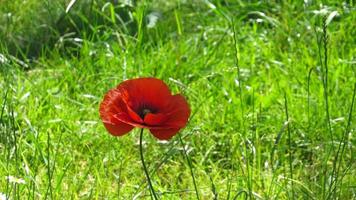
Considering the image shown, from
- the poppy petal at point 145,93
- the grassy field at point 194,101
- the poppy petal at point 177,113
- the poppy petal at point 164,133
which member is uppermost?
the poppy petal at point 145,93

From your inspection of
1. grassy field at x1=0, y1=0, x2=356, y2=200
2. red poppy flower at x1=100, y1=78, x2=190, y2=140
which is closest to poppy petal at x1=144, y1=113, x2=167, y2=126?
red poppy flower at x1=100, y1=78, x2=190, y2=140

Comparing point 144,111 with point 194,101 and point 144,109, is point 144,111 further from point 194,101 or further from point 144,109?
point 194,101

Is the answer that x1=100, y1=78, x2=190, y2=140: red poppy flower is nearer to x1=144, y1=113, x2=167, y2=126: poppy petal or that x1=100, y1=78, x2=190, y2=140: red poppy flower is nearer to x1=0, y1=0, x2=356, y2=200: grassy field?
x1=144, y1=113, x2=167, y2=126: poppy petal

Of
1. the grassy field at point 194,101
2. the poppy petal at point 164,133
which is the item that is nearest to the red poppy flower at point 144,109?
the poppy petal at point 164,133

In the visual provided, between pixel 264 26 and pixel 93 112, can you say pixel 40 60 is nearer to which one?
pixel 93 112

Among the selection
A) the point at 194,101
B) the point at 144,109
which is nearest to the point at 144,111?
the point at 144,109

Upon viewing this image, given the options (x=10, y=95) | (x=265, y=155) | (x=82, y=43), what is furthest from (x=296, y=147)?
(x=82, y=43)

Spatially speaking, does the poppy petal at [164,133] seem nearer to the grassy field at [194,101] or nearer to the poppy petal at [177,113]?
the poppy petal at [177,113]
